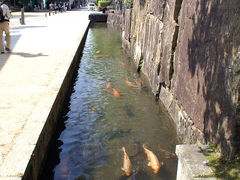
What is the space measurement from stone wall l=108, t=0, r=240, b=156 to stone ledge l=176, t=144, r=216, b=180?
0.35 metres

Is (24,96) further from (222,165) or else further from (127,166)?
(222,165)

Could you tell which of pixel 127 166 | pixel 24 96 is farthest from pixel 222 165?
pixel 24 96

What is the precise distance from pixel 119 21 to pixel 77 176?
84.8ft

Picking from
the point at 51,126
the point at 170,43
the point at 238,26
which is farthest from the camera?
the point at 170,43

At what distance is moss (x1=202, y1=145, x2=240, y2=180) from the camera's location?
3000 millimetres

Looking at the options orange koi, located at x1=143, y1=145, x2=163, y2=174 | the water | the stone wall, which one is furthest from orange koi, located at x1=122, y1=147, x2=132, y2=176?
the stone wall

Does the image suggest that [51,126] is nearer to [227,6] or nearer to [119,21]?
[227,6]

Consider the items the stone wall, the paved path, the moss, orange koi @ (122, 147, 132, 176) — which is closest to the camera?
the moss

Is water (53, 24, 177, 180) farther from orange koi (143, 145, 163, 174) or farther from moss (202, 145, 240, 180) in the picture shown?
moss (202, 145, 240, 180)

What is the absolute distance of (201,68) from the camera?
431 centimetres

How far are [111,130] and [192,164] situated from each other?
3163 millimetres

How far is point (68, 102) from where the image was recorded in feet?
25.5

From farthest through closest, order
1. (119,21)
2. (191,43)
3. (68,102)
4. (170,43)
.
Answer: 1. (119,21)
2. (68,102)
3. (170,43)
4. (191,43)

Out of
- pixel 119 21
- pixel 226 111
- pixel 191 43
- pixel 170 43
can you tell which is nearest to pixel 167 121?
pixel 170 43
